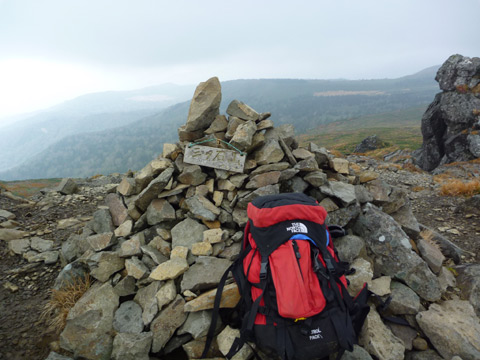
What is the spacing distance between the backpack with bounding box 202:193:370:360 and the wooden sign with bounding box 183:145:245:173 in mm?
1891

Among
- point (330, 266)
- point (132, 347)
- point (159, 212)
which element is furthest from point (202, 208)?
point (330, 266)

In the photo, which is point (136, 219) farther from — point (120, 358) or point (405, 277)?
point (405, 277)

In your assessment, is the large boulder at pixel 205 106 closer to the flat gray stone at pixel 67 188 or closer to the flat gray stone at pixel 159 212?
the flat gray stone at pixel 159 212

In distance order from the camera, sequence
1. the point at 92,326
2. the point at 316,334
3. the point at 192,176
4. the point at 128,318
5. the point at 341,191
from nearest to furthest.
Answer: the point at 316,334 → the point at 92,326 → the point at 128,318 → the point at 341,191 → the point at 192,176

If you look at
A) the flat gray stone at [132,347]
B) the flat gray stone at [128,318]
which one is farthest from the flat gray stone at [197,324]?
the flat gray stone at [128,318]

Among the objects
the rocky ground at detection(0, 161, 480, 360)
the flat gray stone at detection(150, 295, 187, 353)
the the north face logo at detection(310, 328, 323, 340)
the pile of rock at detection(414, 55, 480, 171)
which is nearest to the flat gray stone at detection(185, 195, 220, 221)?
the flat gray stone at detection(150, 295, 187, 353)

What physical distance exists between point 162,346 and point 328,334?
2791 millimetres

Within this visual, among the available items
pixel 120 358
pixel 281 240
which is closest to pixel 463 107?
pixel 281 240

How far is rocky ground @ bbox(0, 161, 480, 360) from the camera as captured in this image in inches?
177

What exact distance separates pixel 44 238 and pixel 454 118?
44.1 metres

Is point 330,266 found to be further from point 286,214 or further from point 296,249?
point 286,214

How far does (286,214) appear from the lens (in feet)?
13.3

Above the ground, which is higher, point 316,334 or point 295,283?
point 295,283

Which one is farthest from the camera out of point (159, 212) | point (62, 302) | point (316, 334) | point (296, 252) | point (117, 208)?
point (117, 208)
